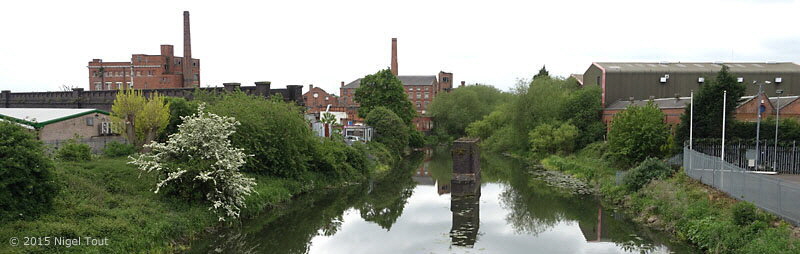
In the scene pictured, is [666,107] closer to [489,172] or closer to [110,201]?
[489,172]

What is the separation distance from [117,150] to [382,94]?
3180 centimetres

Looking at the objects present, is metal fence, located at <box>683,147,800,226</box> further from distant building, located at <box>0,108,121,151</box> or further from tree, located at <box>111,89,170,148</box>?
distant building, located at <box>0,108,121,151</box>

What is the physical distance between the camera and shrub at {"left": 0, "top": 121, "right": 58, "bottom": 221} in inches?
505

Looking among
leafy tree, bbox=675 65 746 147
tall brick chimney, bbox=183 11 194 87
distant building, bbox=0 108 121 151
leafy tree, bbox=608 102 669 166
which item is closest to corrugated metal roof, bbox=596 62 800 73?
leafy tree, bbox=608 102 669 166

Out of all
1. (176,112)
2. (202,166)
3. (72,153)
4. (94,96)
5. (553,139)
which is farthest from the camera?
(553,139)

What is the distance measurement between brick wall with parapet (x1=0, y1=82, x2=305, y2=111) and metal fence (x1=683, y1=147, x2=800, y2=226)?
21476 millimetres

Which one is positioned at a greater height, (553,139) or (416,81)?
(416,81)

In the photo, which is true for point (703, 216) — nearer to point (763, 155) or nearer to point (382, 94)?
point (763, 155)

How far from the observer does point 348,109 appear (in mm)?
73625

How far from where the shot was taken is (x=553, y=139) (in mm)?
40562

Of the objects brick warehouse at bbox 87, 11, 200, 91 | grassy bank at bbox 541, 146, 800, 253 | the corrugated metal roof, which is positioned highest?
brick warehouse at bbox 87, 11, 200, 91

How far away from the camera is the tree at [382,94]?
52906mm

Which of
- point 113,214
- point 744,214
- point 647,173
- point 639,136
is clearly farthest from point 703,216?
point 113,214

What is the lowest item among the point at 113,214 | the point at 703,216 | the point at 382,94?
the point at 703,216
